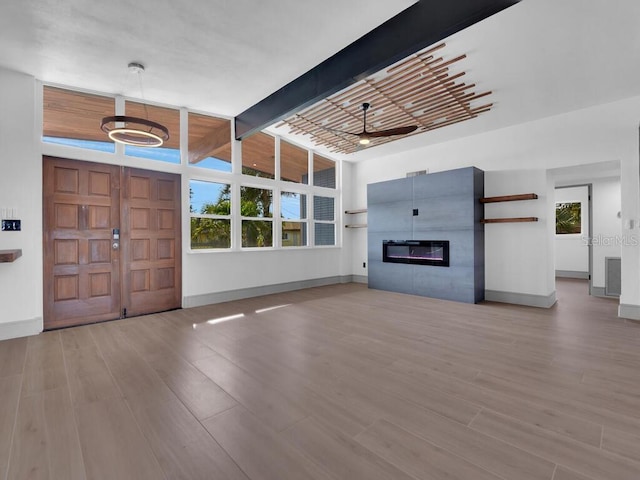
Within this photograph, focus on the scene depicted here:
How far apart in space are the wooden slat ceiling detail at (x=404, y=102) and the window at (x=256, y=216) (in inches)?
57.5

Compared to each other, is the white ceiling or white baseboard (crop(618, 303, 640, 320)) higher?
the white ceiling

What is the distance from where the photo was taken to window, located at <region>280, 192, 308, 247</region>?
6.64 m

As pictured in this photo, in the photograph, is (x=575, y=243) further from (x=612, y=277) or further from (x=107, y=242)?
(x=107, y=242)

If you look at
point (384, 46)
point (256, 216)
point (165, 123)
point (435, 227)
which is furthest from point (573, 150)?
point (165, 123)

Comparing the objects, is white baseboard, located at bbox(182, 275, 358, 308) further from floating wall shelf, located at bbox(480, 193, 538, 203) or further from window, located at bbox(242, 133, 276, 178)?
floating wall shelf, located at bbox(480, 193, 538, 203)

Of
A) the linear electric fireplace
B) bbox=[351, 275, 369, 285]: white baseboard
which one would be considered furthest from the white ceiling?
bbox=[351, 275, 369, 285]: white baseboard

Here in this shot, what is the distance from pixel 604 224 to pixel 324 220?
19.5 ft

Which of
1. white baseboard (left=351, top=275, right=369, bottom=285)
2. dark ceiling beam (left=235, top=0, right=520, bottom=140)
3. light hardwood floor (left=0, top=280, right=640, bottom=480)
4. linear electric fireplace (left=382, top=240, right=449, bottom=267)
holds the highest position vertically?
dark ceiling beam (left=235, top=0, right=520, bottom=140)

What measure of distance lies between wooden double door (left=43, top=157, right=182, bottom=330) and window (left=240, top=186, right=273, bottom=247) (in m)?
1.25

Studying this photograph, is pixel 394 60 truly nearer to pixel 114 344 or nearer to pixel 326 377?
pixel 326 377

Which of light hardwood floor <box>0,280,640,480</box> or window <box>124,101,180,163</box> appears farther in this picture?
window <box>124,101,180,163</box>

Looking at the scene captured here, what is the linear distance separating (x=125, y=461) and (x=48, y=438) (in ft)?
2.01

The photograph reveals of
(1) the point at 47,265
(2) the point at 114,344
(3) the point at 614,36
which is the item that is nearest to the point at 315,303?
(2) the point at 114,344

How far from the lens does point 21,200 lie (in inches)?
146
